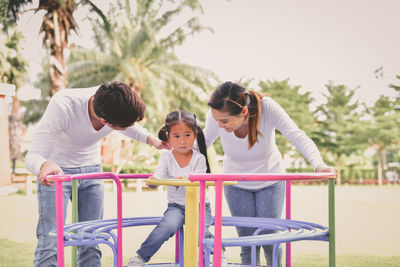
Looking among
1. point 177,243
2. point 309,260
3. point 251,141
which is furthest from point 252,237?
point 309,260

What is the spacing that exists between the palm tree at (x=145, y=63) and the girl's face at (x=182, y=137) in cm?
Answer: 2301

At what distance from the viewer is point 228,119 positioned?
9.49 feet

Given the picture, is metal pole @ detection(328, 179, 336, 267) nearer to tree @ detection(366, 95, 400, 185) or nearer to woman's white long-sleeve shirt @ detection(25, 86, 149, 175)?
woman's white long-sleeve shirt @ detection(25, 86, 149, 175)

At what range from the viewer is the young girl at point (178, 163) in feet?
9.53

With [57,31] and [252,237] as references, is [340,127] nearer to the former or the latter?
[57,31]

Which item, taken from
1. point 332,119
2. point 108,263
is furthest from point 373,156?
point 108,263

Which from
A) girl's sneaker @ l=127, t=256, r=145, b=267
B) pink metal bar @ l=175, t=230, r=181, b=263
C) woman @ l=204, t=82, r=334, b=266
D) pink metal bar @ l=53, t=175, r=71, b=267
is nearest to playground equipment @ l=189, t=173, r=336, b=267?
woman @ l=204, t=82, r=334, b=266

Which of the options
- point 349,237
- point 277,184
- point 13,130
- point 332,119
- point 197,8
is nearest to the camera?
point 277,184

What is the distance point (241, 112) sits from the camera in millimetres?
2932

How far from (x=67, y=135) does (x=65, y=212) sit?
474 mm

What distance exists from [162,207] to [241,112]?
414 inches

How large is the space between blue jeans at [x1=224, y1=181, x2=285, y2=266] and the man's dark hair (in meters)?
1.03

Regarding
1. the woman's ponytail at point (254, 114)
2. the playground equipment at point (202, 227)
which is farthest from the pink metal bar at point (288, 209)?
the woman's ponytail at point (254, 114)

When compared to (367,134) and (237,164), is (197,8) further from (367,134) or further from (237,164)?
(237,164)
